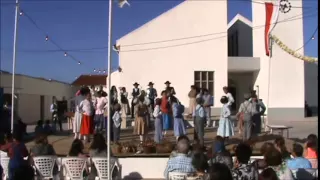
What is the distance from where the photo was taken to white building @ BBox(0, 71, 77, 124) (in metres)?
34.0

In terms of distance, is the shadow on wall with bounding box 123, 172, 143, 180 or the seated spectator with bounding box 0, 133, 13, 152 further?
the shadow on wall with bounding box 123, 172, 143, 180

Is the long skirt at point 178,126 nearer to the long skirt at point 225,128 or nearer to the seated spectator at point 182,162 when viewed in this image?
the long skirt at point 225,128

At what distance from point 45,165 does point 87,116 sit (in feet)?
11.7

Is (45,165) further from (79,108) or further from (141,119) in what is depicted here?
(141,119)

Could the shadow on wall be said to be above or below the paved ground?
below

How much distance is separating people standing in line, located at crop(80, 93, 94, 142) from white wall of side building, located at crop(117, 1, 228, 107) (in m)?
10.7

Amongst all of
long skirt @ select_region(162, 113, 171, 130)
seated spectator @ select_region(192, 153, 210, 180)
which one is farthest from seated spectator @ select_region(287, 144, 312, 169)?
long skirt @ select_region(162, 113, 171, 130)

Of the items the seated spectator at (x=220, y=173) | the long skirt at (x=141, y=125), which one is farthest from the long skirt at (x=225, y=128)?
the seated spectator at (x=220, y=173)

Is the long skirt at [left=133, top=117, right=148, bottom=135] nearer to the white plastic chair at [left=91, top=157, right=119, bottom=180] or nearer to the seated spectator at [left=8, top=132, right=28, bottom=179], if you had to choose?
the white plastic chair at [left=91, top=157, right=119, bottom=180]

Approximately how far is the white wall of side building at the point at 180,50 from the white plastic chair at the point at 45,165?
14.2 metres

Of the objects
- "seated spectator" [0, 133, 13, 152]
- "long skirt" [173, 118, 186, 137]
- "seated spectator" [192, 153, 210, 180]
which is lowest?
"seated spectator" [192, 153, 210, 180]

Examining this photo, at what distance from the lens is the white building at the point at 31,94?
34.0 m

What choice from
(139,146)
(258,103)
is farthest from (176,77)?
(139,146)

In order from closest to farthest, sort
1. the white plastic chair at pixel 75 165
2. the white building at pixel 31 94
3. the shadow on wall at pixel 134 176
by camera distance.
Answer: the white plastic chair at pixel 75 165 → the shadow on wall at pixel 134 176 → the white building at pixel 31 94
